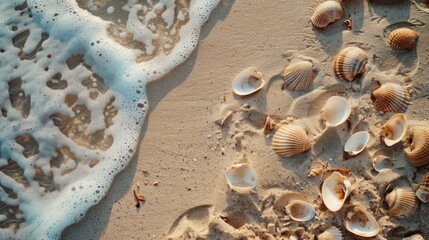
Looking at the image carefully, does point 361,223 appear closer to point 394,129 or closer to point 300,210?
point 300,210

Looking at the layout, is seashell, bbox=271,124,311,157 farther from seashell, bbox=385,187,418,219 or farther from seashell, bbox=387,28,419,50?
seashell, bbox=387,28,419,50

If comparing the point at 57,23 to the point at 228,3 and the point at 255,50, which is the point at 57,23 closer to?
the point at 228,3

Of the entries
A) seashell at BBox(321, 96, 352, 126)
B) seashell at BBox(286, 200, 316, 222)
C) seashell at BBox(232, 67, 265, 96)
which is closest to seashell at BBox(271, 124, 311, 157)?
seashell at BBox(321, 96, 352, 126)

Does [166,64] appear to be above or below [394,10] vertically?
below

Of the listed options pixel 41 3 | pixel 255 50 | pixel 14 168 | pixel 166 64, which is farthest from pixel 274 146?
pixel 41 3

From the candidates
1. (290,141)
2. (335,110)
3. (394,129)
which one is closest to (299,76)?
(335,110)

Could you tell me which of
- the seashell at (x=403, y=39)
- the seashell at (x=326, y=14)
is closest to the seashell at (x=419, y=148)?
the seashell at (x=403, y=39)
